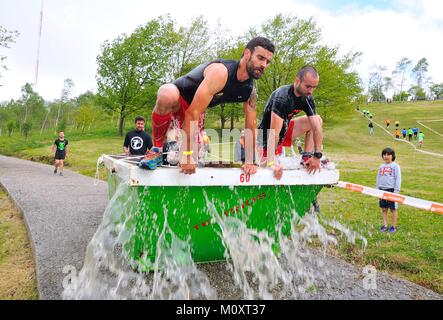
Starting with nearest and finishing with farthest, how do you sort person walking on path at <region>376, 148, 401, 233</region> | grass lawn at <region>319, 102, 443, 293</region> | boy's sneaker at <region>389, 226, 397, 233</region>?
grass lawn at <region>319, 102, 443, 293</region>, boy's sneaker at <region>389, 226, 397, 233</region>, person walking on path at <region>376, 148, 401, 233</region>

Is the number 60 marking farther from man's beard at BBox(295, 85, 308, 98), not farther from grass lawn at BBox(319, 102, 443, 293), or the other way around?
grass lawn at BBox(319, 102, 443, 293)

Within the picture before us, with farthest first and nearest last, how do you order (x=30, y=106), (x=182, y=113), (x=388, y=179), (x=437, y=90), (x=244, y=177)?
(x=437, y=90)
(x=30, y=106)
(x=388, y=179)
(x=182, y=113)
(x=244, y=177)

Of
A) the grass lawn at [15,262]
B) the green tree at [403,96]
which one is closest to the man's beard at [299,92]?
the grass lawn at [15,262]

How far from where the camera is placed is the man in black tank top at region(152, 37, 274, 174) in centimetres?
267

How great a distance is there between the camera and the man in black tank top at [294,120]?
126 inches

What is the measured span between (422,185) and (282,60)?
1743 centimetres

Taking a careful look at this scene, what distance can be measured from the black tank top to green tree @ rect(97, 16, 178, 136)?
82.5 feet

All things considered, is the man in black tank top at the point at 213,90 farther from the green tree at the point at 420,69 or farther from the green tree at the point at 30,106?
the green tree at the point at 420,69

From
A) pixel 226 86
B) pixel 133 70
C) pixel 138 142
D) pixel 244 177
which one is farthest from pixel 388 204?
A: pixel 133 70

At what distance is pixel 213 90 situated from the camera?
2758 millimetres

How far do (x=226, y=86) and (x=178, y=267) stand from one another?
1.66m

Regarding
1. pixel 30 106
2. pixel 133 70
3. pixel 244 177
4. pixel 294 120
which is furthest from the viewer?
pixel 30 106

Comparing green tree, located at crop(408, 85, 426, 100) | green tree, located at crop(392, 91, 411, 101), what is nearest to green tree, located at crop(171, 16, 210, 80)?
green tree, located at crop(392, 91, 411, 101)

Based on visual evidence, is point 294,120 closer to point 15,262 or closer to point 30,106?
point 15,262
